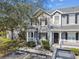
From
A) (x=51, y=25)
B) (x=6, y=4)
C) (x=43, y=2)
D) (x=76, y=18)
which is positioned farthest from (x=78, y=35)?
(x=6, y=4)

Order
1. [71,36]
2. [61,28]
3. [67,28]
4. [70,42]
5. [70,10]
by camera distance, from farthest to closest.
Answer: [61,28], [70,10], [67,28], [71,36], [70,42]

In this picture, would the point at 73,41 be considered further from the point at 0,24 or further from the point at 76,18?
the point at 0,24

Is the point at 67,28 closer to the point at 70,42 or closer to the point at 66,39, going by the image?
the point at 66,39

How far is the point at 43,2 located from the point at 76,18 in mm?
19716

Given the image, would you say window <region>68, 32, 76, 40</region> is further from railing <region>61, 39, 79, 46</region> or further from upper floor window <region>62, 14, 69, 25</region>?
upper floor window <region>62, 14, 69, 25</region>

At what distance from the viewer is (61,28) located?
2716 centimetres

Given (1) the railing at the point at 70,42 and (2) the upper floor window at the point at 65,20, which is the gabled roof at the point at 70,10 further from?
(1) the railing at the point at 70,42

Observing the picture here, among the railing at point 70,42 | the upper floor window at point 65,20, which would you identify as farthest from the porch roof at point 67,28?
the railing at point 70,42

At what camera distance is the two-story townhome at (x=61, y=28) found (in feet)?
83.9

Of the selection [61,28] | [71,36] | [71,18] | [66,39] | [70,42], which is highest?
[71,18]

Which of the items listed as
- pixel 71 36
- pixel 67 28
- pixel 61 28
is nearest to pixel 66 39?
pixel 71 36

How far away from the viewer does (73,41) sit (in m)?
25.0

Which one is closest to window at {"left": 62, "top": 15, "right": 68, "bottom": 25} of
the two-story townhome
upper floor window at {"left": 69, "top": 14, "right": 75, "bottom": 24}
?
the two-story townhome

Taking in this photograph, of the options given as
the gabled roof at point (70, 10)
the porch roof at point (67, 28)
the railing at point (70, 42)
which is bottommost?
the railing at point (70, 42)
